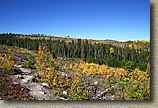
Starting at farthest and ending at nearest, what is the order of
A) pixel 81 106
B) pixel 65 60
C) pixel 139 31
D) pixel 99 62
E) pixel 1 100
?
pixel 99 62, pixel 65 60, pixel 139 31, pixel 81 106, pixel 1 100

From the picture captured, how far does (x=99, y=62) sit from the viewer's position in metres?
5.59

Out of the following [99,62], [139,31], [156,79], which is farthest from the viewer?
[99,62]

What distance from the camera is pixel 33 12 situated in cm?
472

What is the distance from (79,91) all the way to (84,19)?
2.65m

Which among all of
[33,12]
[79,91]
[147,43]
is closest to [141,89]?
[147,43]

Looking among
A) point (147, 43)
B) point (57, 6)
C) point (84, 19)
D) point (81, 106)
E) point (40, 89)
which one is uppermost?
point (57, 6)

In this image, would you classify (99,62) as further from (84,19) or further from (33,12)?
(33,12)

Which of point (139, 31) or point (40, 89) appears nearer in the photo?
point (40, 89)

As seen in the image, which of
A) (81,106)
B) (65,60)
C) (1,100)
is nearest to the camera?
(1,100)

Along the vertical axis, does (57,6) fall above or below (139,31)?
above

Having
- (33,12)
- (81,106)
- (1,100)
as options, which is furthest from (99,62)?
(1,100)

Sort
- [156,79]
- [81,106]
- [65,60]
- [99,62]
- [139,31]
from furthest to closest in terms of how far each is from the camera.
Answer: [99,62]
[65,60]
[139,31]
[156,79]
[81,106]

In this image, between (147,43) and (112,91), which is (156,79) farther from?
(112,91)

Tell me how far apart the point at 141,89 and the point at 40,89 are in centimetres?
321
